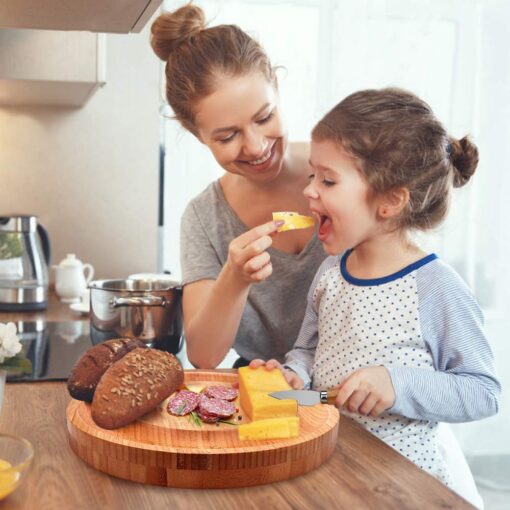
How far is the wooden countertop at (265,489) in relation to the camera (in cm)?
94

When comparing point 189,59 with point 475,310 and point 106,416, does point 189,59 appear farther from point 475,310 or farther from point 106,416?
point 106,416

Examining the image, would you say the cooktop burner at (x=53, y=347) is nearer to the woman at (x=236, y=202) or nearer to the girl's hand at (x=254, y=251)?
the woman at (x=236, y=202)

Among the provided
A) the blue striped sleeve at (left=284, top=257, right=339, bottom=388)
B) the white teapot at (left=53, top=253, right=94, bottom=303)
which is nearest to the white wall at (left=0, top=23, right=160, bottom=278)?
the white teapot at (left=53, top=253, right=94, bottom=303)

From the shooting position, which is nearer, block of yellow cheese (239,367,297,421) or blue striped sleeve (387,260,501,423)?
block of yellow cheese (239,367,297,421)

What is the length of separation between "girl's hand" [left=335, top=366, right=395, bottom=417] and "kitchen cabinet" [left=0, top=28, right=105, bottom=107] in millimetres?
1172

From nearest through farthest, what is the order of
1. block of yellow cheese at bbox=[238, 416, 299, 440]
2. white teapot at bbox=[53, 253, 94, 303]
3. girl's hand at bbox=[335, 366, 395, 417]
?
block of yellow cheese at bbox=[238, 416, 299, 440] < girl's hand at bbox=[335, 366, 395, 417] < white teapot at bbox=[53, 253, 94, 303]

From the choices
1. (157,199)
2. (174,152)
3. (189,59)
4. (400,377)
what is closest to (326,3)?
(174,152)

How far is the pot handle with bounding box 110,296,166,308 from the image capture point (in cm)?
168

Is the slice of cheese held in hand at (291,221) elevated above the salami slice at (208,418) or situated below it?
above

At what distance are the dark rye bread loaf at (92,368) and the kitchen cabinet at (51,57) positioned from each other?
1.05m

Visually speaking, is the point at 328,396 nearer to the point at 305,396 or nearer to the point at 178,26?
the point at 305,396

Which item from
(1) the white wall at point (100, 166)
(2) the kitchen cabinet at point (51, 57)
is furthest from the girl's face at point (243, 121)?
(1) the white wall at point (100, 166)

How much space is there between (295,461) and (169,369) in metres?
0.25

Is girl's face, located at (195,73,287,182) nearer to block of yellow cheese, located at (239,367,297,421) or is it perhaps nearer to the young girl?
the young girl
